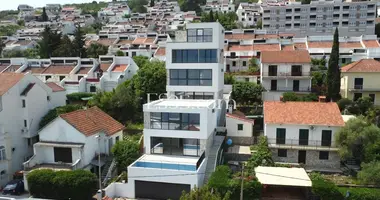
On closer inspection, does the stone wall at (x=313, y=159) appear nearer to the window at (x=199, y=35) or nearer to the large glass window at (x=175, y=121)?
the large glass window at (x=175, y=121)

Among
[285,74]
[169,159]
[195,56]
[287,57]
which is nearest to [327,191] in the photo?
[169,159]

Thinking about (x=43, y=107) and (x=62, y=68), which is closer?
(x=43, y=107)

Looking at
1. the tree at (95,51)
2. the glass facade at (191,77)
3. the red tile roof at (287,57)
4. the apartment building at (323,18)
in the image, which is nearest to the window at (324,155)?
the glass facade at (191,77)

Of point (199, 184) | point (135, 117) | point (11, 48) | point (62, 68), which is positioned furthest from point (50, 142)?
point (11, 48)

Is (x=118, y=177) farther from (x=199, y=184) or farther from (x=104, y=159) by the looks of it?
(x=199, y=184)

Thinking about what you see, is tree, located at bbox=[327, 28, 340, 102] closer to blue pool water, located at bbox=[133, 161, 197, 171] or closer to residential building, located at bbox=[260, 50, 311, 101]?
residential building, located at bbox=[260, 50, 311, 101]

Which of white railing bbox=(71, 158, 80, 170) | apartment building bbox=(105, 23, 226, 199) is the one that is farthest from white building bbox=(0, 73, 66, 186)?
apartment building bbox=(105, 23, 226, 199)

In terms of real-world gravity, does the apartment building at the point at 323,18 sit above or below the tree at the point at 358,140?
above
